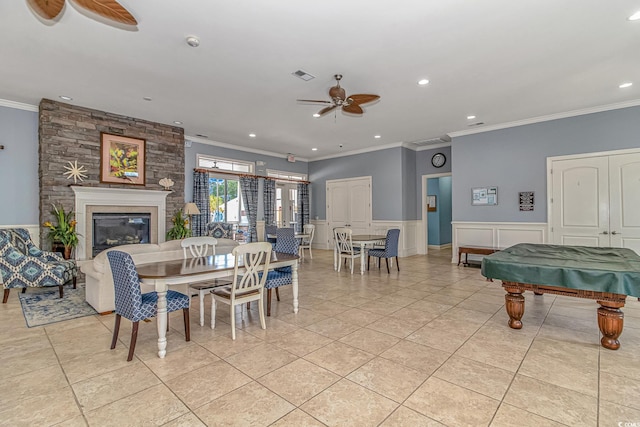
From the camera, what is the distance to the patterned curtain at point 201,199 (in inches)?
294

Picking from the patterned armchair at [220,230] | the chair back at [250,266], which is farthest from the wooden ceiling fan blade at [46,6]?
the patterned armchair at [220,230]

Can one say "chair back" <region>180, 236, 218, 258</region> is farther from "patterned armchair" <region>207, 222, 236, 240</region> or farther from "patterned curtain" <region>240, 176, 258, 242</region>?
"patterned curtain" <region>240, 176, 258, 242</region>

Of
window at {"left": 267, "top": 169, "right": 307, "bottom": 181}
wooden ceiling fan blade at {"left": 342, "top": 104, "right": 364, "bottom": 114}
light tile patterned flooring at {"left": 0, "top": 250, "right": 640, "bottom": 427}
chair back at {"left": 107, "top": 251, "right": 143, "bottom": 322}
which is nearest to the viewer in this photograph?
light tile patterned flooring at {"left": 0, "top": 250, "right": 640, "bottom": 427}

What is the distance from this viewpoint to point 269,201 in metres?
9.14

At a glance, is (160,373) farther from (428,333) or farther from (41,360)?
(428,333)

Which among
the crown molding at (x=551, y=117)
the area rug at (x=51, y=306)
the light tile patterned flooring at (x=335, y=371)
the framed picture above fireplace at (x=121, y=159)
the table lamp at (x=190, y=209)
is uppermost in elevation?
the crown molding at (x=551, y=117)

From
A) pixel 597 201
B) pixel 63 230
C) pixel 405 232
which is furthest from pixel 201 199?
pixel 597 201

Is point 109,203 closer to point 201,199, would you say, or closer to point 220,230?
point 201,199

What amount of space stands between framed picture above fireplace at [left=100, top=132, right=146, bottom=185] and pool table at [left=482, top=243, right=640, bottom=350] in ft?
21.2

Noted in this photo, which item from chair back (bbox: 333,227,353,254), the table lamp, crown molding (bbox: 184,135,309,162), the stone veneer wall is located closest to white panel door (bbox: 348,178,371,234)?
crown molding (bbox: 184,135,309,162)

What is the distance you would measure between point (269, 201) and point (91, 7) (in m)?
6.98

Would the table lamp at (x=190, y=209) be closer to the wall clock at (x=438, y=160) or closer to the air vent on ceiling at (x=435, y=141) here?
the air vent on ceiling at (x=435, y=141)

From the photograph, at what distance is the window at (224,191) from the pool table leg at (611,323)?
7.49 meters

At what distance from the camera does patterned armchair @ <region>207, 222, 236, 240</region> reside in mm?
7492
